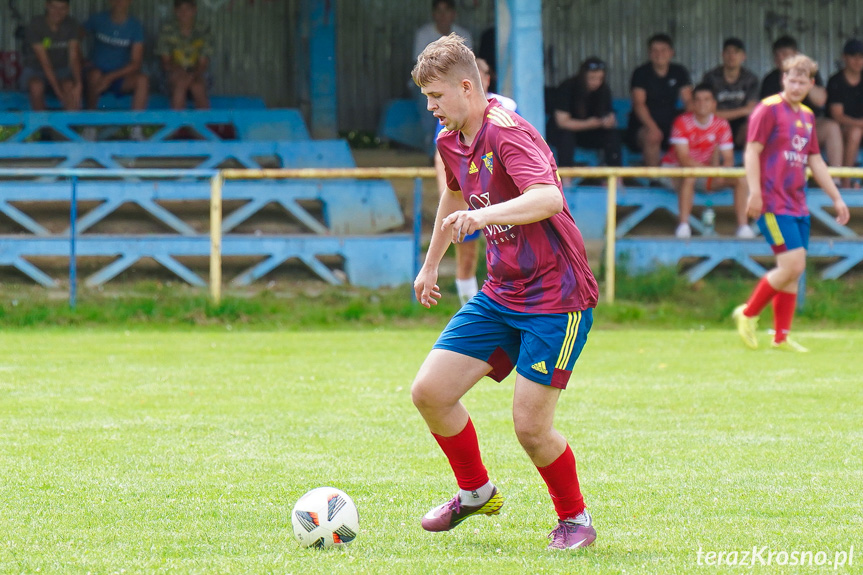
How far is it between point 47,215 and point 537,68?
20.0ft

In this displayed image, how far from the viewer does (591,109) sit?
14.4m

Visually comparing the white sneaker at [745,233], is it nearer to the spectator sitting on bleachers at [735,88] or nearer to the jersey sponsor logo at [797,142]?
the spectator sitting on bleachers at [735,88]

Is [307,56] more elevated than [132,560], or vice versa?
[307,56]

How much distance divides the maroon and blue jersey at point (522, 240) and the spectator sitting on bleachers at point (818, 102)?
11.3 m

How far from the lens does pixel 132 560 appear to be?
3621 mm

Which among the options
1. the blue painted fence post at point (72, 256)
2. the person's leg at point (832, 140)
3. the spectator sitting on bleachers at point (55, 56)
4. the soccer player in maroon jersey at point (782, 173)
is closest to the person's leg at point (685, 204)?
the person's leg at point (832, 140)

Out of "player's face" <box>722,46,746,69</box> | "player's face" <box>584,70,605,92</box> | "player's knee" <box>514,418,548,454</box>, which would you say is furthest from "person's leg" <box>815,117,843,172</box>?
"player's knee" <box>514,418,548,454</box>

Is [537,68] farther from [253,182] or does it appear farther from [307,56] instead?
[307,56]

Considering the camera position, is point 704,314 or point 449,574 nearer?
point 449,574

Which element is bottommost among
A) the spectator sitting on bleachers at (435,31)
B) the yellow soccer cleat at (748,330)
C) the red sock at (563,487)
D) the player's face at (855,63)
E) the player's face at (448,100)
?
the yellow soccer cleat at (748,330)

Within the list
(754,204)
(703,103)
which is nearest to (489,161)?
(754,204)

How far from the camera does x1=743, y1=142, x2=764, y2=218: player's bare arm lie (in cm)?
890

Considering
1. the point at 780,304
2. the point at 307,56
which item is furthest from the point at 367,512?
the point at 307,56

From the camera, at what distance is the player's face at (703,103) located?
13.6 meters
